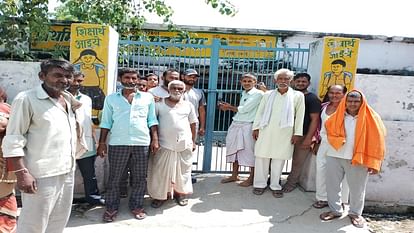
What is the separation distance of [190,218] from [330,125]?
6.32ft

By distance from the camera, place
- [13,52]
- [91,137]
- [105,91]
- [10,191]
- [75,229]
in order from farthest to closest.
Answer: [13,52] → [105,91] → [91,137] → [75,229] → [10,191]

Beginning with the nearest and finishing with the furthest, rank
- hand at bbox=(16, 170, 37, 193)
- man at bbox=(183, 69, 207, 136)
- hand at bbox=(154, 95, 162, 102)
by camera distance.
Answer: hand at bbox=(16, 170, 37, 193), hand at bbox=(154, 95, 162, 102), man at bbox=(183, 69, 207, 136)

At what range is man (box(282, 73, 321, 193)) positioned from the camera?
15.7 ft

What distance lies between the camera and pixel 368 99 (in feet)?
16.7

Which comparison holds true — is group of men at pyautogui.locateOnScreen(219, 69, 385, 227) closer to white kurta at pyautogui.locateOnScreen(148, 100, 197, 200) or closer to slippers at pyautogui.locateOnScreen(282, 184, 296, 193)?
slippers at pyautogui.locateOnScreen(282, 184, 296, 193)

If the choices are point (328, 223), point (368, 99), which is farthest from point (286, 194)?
point (368, 99)

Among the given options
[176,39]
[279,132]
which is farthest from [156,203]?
[176,39]

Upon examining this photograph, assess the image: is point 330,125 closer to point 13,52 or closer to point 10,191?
point 10,191

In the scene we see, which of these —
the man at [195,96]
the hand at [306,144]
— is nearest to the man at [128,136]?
the man at [195,96]

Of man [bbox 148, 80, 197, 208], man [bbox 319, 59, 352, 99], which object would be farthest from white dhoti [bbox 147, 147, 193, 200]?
man [bbox 319, 59, 352, 99]

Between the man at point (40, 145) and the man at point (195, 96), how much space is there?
2338mm

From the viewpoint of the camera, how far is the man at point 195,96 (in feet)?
16.4

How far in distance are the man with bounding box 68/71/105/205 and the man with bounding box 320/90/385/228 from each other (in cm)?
272

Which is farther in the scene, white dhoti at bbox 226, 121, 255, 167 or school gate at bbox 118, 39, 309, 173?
school gate at bbox 118, 39, 309, 173
